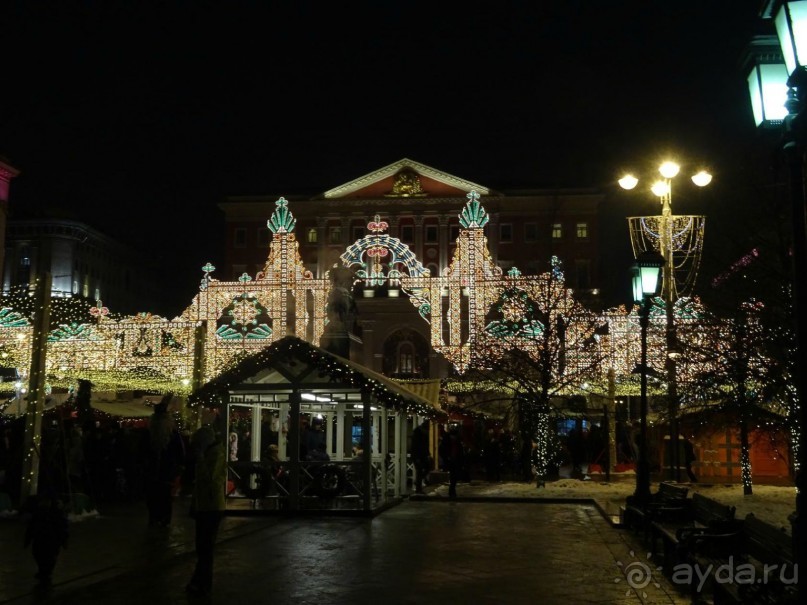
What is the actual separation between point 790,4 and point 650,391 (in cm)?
2536

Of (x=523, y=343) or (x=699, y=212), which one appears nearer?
(x=699, y=212)

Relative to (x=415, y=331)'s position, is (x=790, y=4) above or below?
below

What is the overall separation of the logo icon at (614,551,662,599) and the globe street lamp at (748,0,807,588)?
13.0 ft

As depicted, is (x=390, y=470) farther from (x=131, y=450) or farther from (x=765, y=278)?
(x=765, y=278)

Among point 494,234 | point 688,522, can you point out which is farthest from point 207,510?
point 494,234

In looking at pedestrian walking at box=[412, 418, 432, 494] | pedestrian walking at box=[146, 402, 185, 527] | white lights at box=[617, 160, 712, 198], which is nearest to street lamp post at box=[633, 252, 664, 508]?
white lights at box=[617, 160, 712, 198]

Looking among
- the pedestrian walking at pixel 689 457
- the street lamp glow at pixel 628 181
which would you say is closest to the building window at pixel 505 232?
the pedestrian walking at pixel 689 457

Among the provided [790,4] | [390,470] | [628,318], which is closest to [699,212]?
[628,318]

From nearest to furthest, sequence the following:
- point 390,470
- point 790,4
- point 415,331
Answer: point 790,4 < point 390,470 < point 415,331

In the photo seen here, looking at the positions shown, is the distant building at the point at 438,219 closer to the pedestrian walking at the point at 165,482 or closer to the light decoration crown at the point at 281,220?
the light decoration crown at the point at 281,220

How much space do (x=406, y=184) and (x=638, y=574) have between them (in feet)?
193

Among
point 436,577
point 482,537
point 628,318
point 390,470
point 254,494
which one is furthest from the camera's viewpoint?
point 628,318

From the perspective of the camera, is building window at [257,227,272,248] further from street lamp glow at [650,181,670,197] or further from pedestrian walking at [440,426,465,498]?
street lamp glow at [650,181,670,197]

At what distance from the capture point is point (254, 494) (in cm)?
1900
